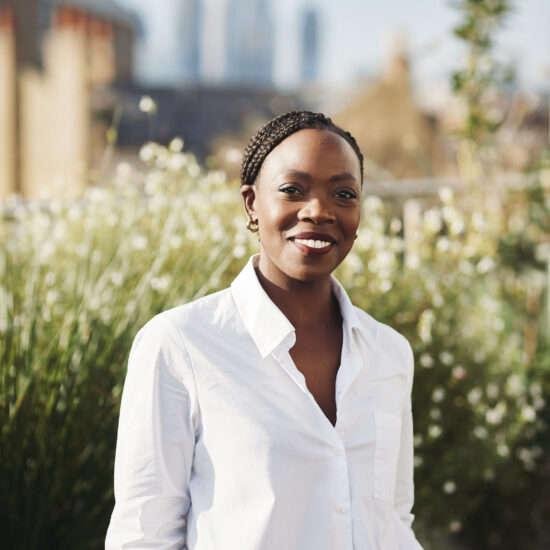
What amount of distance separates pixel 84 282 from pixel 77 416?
0.44 meters

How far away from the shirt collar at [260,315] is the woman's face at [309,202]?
70 mm

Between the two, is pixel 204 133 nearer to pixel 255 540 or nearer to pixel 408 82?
pixel 408 82

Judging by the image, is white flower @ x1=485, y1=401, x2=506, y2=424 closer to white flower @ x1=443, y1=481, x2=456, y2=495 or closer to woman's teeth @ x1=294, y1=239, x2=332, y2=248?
white flower @ x1=443, y1=481, x2=456, y2=495

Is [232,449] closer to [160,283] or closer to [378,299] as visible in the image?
[160,283]

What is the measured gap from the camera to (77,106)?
28688 millimetres

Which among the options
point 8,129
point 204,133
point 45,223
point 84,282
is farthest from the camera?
point 204,133

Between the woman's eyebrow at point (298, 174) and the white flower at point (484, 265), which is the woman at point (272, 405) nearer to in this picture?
the woman's eyebrow at point (298, 174)

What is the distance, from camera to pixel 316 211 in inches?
57.6

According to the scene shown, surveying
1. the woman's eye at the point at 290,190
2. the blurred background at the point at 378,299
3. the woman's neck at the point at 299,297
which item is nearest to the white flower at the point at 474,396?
the blurred background at the point at 378,299

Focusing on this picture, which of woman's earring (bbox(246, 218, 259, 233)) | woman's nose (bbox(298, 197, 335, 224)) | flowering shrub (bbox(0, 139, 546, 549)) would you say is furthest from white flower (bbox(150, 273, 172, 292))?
woman's nose (bbox(298, 197, 335, 224))

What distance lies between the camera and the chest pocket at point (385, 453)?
152cm

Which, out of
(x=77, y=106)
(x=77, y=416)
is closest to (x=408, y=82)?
(x=77, y=106)

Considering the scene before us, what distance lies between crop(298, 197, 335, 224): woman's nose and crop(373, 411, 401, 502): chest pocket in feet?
1.38

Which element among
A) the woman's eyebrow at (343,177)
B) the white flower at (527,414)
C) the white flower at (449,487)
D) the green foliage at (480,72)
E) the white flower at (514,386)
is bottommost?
the white flower at (449,487)
